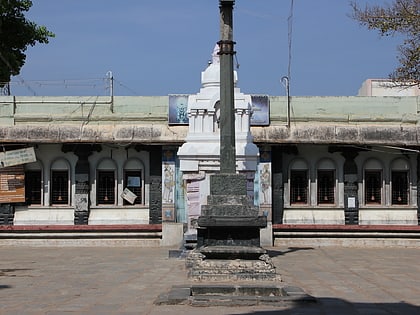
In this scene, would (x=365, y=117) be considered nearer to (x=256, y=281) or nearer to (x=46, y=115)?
(x=46, y=115)

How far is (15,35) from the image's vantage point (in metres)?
18.7

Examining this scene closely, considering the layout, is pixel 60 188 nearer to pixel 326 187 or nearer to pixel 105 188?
pixel 105 188

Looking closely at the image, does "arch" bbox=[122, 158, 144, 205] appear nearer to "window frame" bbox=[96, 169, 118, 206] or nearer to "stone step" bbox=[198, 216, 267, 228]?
"window frame" bbox=[96, 169, 118, 206]

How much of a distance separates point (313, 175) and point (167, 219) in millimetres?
4763

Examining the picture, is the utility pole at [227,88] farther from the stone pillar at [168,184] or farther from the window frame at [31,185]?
the window frame at [31,185]

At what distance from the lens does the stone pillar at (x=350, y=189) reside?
20.8 m

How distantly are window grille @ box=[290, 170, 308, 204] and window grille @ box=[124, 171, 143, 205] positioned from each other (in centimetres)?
474

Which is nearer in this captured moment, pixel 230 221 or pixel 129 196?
pixel 230 221

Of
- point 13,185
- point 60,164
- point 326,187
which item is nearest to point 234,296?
point 326,187

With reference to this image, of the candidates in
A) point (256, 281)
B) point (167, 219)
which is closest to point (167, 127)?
point (167, 219)

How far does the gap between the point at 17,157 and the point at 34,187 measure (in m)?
1.17

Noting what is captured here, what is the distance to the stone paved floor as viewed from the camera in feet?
28.7

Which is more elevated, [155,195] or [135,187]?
[135,187]

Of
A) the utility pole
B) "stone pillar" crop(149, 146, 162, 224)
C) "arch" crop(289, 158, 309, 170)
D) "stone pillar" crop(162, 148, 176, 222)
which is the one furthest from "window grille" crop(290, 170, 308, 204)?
the utility pole
